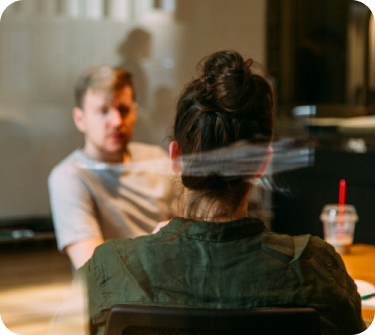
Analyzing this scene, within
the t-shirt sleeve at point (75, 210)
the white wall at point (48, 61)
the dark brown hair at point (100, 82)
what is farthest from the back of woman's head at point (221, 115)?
the white wall at point (48, 61)

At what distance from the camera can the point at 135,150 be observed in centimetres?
163

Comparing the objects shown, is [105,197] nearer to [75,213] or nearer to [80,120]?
[75,213]

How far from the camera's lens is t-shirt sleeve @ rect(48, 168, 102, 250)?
1.42m

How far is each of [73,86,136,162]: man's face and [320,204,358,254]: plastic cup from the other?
0.58 meters

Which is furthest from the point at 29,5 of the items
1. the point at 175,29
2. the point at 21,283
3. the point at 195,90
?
the point at 195,90

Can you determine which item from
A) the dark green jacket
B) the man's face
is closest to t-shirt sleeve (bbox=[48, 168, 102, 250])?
the man's face

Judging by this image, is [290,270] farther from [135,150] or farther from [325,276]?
[135,150]

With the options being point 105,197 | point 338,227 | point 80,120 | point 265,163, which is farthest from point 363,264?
point 80,120

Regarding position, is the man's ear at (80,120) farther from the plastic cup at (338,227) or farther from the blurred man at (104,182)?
the plastic cup at (338,227)

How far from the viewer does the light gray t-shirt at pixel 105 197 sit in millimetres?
1413

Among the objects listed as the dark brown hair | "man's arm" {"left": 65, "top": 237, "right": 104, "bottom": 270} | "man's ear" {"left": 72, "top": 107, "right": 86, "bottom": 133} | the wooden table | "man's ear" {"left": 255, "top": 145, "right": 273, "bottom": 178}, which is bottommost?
the wooden table

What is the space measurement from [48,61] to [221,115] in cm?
137

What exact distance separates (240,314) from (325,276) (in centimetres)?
24

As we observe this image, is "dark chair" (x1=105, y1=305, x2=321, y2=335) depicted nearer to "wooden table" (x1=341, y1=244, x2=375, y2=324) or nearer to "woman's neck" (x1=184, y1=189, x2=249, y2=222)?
"woman's neck" (x1=184, y1=189, x2=249, y2=222)
